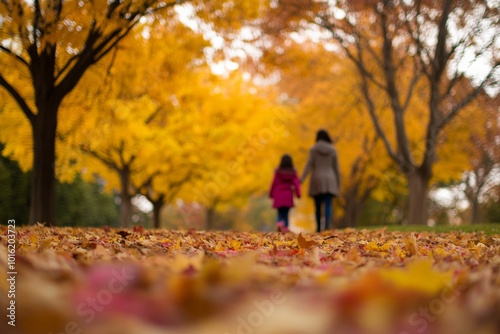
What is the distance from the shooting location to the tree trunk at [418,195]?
528 inches

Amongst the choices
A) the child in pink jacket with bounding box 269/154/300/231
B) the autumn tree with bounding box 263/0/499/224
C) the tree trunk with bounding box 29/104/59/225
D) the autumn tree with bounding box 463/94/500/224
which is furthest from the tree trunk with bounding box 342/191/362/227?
the tree trunk with bounding box 29/104/59/225

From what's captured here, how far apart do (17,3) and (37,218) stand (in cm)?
320

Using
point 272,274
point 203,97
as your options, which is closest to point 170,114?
point 203,97

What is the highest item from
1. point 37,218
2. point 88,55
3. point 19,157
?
point 88,55

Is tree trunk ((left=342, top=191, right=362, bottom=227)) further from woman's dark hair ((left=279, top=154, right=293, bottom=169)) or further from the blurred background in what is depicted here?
woman's dark hair ((left=279, top=154, right=293, bottom=169))

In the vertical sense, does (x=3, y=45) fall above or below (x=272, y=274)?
above

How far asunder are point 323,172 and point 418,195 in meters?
4.59

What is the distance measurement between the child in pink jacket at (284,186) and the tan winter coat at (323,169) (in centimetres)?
41

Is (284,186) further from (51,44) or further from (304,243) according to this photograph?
(304,243)

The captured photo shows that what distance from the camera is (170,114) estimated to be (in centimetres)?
1648

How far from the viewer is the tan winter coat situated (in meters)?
9.85

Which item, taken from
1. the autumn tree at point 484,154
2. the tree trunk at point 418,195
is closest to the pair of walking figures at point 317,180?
the tree trunk at point 418,195

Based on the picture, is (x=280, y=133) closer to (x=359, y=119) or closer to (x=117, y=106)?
(x=359, y=119)

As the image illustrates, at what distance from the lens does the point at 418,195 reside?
1350 cm
